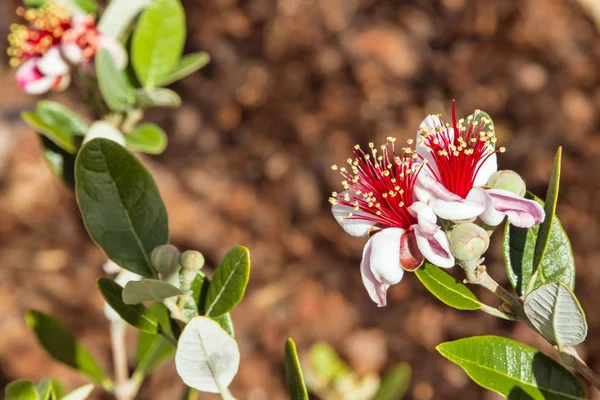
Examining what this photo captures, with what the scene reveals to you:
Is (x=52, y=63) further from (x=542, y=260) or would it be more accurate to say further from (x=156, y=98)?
→ (x=542, y=260)

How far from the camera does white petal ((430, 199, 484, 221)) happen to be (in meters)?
0.83

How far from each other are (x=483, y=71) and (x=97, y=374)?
8.14ft

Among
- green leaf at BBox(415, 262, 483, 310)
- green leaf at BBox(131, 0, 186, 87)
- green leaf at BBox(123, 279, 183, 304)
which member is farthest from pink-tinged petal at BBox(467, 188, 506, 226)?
green leaf at BBox(131, 0, 186, 87)

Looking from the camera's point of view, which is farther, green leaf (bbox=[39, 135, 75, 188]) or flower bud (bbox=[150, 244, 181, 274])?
green leaf (bbox=[39, 135, 75, 188])

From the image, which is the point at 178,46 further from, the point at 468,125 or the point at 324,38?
the point at 324,38

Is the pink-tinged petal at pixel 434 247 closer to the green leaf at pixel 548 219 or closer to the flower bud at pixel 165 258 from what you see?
the green leaf at pixel 548 219

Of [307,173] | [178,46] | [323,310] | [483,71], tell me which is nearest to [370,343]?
[323,310]

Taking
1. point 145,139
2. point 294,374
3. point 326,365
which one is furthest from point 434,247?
point 326,365

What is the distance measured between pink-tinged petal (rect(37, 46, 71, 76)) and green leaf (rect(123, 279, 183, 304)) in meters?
0.57

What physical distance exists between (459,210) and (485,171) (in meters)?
0.12

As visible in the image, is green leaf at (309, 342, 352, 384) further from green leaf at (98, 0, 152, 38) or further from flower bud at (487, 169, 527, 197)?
flower bud at (487, 169, 527, 197)

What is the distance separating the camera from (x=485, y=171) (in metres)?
0.93

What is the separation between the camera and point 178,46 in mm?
1396

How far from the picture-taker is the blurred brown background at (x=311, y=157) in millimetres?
2857
